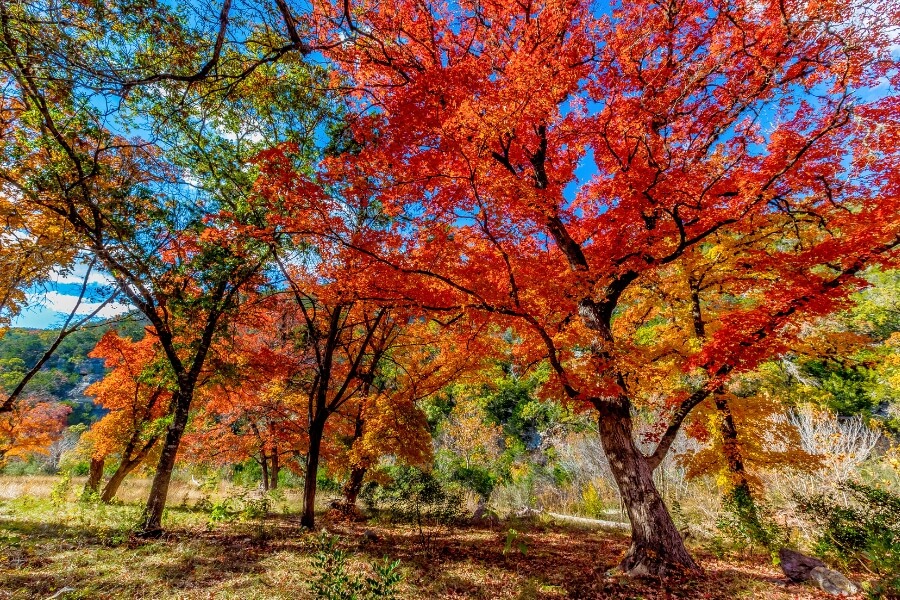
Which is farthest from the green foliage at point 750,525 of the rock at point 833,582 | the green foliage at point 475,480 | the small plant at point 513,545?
the green foliage at point 475,480

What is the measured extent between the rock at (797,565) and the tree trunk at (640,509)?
1858 millimetres

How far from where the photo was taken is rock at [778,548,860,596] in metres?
5.14

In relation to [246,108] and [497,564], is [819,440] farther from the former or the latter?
[246,108]

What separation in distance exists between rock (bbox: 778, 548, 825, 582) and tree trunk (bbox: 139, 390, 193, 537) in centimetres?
1123

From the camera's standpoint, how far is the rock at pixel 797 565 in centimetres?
589

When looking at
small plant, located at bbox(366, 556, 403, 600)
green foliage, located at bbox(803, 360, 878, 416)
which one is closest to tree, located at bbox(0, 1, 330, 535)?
small plant, located at bbox(366, 556, 403, 600)

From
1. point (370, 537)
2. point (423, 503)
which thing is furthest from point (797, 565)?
point (370, 537)

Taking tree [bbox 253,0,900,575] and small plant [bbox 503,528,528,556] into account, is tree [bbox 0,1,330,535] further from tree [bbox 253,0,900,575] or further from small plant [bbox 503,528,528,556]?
small plant [bbox 503,528,528,556]

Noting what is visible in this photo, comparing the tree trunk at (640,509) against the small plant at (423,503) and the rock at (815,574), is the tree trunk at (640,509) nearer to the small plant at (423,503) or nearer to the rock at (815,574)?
the rock at (815,574)

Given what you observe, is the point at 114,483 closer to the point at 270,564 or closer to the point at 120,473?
the point at 120,473

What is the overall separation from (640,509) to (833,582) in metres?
2.71

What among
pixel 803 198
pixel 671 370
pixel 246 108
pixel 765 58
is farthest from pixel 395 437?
pixel 765 58

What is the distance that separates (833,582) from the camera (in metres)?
5.29

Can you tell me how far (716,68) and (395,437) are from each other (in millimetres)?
11290
